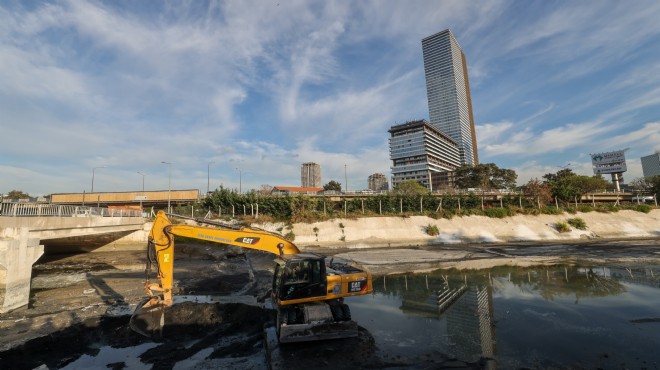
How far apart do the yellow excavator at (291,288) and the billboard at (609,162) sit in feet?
465

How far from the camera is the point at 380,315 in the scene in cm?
1390

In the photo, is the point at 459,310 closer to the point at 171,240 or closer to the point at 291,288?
the point at 291,288

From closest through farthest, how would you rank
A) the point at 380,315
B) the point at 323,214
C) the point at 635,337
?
1. the point at 635,337
2. the point at 380,315
3. the point at 323,214

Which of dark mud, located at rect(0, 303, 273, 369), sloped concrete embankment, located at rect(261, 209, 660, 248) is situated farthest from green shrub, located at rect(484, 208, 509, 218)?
dark mud, located at rect(0, 303, 273, 369)

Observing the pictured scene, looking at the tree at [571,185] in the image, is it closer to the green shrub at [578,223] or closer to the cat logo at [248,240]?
the green shrub at [578,223]

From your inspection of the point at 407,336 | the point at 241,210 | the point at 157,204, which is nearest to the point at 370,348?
the point at 407,336

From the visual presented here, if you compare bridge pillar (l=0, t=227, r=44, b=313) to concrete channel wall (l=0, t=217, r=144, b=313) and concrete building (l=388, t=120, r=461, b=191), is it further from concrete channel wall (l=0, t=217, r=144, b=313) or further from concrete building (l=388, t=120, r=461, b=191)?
concrete building (l=388, t=120, r=461, b=191)

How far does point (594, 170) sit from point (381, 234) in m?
119

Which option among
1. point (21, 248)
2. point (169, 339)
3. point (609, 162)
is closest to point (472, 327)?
point (169, 339)

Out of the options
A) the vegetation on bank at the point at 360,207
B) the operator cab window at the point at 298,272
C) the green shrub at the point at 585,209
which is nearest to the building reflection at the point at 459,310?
the operator cab window at the point at 298,272

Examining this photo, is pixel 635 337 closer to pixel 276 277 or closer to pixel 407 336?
pixel 407 336

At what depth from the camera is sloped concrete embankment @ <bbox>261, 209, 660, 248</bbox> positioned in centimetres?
4228

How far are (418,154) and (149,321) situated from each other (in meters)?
174

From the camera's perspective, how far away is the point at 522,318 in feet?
43.4
